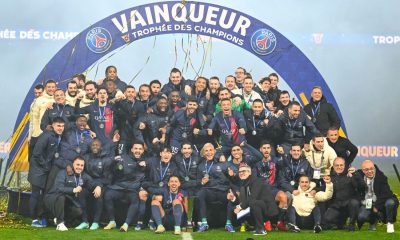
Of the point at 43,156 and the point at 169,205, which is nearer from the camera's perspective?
the point at 169,205

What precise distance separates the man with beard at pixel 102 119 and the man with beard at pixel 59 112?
3.1 inches

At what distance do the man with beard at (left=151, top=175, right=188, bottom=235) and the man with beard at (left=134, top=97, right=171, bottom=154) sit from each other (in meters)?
0.46

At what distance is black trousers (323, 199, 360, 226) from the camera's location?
17.8 ft

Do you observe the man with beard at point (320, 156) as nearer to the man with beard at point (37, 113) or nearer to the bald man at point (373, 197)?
the bald man at point (373, 197)

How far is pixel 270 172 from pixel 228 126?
1.74 feet

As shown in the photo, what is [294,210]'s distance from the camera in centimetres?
548

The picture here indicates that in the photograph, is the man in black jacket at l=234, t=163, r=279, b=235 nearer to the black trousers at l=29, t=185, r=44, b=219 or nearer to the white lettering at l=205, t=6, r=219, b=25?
the white lettering at l=205, t=6, r=219, b=25

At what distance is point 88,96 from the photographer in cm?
587

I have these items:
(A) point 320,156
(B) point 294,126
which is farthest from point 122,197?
(A) point 320,156

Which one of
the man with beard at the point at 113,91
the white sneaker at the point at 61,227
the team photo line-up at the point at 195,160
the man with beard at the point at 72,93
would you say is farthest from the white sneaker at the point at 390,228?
Answer: the man with beard at the point at 72,93

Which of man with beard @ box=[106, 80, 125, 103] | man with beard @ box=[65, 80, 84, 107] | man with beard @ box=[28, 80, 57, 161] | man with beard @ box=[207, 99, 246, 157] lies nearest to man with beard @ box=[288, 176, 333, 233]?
man with beard @ box=[207, 99, 246, 157]

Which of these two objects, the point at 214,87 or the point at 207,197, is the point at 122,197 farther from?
the point at 214,87

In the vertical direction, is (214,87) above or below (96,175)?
above

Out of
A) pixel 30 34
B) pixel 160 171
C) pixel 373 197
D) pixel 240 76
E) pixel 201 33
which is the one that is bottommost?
pixel 373 197
